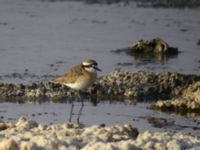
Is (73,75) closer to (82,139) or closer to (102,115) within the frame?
(102,115)

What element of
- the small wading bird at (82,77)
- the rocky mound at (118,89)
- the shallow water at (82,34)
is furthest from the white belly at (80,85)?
the shallow water at (82,34)

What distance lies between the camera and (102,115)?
14445 millimetres

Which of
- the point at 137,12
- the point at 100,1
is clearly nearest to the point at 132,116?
the point at 137,12

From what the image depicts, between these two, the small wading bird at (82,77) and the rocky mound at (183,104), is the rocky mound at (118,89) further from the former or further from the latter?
the rocky mound at (183,104)

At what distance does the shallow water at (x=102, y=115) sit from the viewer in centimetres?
1368

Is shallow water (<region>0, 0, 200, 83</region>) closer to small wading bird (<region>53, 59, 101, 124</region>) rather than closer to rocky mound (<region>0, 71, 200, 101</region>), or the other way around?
rocky mound (<region>0, 71, 200, 101</region>)

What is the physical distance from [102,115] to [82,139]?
4944 mm

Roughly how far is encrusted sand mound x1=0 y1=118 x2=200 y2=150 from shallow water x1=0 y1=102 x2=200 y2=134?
302 cm

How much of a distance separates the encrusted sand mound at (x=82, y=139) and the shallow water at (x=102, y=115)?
3.02 metres

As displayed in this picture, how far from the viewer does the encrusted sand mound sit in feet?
29.4

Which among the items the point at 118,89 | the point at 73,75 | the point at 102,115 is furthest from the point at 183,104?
the point at 73,75

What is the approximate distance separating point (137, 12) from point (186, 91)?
579 inches

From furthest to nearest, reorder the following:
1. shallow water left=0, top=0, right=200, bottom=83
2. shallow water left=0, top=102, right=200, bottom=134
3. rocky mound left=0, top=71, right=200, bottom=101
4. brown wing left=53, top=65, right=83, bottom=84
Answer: shallow water left=0, top=0, right=200, bottom=83
rocky mound left=0, top=71, right=200, bottom=101
brown wing left=53, top=65, right=83, bottom=84
shallow water left=0, top=102, right=200, bottom=134

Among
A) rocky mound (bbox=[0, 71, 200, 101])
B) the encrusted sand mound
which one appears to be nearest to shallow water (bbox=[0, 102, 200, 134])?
rocky mound (bbox=[0, 71, 200, 101])
